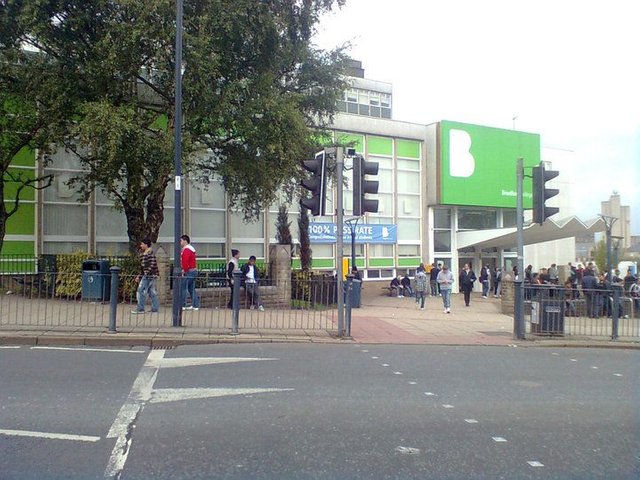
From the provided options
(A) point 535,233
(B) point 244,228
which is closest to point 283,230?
(B) point 244,228

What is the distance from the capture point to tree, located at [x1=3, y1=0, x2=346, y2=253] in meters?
14.3

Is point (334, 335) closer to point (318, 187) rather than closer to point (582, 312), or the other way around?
point (318, 187)

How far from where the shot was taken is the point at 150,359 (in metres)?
8.87

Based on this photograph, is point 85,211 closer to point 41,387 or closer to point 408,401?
point 41,387

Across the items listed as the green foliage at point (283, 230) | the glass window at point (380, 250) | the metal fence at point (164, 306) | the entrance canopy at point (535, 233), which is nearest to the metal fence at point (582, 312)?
the metal fence at point (164, 306)

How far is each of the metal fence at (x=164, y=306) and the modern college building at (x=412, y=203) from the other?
39.0 feet

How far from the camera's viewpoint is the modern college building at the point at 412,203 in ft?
85.4

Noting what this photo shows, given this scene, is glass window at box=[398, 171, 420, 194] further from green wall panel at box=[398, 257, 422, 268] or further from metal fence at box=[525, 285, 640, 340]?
metal fence at box=[525, 285, 640, 340]

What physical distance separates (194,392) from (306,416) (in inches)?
63.6

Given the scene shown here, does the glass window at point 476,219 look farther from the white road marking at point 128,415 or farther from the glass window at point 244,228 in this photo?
the white road marking at point 128,415

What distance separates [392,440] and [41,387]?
14.0ft

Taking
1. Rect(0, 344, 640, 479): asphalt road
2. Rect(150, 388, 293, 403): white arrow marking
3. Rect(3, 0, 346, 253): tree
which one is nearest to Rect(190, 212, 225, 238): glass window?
Rect(3, 0, 346, 253): tree

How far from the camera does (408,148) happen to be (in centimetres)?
3156

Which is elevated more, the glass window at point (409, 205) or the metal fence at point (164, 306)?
the glass window at point (409, 205)
